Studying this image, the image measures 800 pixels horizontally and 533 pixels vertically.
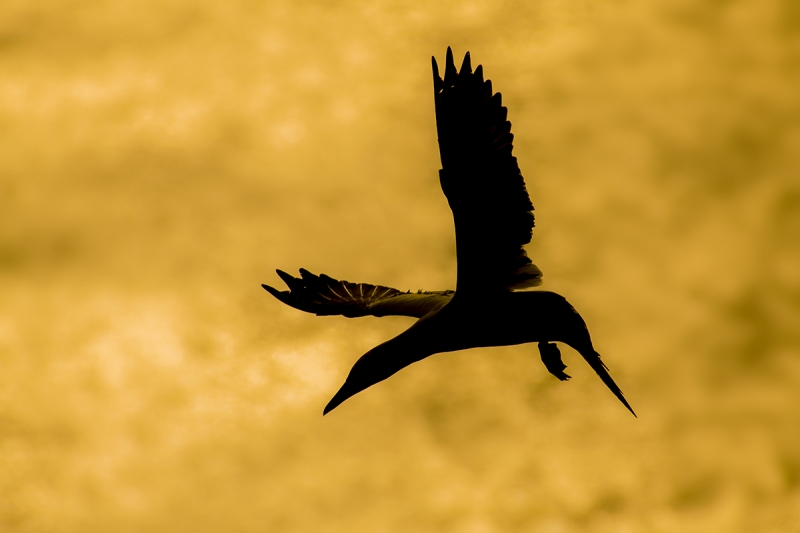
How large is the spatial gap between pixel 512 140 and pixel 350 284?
4.12 metres

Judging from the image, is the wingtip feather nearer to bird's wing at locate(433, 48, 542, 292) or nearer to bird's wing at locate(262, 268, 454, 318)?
bird's wing at locate(433, 48, 542, 292)

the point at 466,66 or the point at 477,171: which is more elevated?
the point at 466,66

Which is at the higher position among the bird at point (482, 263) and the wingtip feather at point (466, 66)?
the wingtip feather at point (466, 66)

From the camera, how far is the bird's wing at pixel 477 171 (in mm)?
8430

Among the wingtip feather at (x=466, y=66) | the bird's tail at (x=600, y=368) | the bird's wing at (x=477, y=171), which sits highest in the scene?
the wingtip feather at (x=466, y=66)

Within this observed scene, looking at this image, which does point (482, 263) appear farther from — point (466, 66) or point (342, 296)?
point (342, 296)

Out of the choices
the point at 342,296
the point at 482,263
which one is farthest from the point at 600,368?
the point at 342,296

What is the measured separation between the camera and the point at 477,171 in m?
8.52

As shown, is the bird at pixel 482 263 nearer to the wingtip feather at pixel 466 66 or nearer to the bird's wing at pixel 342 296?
the wingtip feather at pixel 466 66

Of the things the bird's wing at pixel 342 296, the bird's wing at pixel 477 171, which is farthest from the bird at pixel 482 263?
the bird's wing at pixel 342 296

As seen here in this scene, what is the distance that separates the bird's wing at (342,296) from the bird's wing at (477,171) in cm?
184

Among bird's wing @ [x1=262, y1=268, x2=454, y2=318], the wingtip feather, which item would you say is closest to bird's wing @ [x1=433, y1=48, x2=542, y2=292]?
the wingtip feather

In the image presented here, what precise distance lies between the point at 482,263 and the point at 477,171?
2.54 ft

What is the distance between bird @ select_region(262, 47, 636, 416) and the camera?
8461 mm
